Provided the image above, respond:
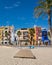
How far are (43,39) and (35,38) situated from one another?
311 inches

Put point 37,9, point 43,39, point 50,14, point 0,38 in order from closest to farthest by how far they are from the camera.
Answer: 1. point 50,14
2. point 37,9
3. point 43,39
4. point 0,38

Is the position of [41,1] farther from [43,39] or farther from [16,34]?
[16,34]

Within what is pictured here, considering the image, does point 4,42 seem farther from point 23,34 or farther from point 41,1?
point 41,1

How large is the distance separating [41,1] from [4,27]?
3243 inches

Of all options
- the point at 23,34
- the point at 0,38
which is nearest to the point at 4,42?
the point at 0,38

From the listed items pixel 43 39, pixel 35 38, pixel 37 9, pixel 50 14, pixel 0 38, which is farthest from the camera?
pixel 0 38

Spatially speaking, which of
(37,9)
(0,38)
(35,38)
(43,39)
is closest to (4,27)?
(0,38)

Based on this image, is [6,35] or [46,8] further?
[6,35]

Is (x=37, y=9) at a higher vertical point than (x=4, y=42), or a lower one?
higher

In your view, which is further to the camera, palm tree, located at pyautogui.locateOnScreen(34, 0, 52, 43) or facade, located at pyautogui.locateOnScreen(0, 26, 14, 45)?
facade, located at pyautogui.locateOnScreen(0, 26, 14, 45)

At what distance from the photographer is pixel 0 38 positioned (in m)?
108

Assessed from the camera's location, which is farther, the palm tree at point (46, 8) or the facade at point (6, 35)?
the facade at point (6, 35)

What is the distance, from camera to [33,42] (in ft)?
320

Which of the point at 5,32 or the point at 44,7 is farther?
the point at 5,32
